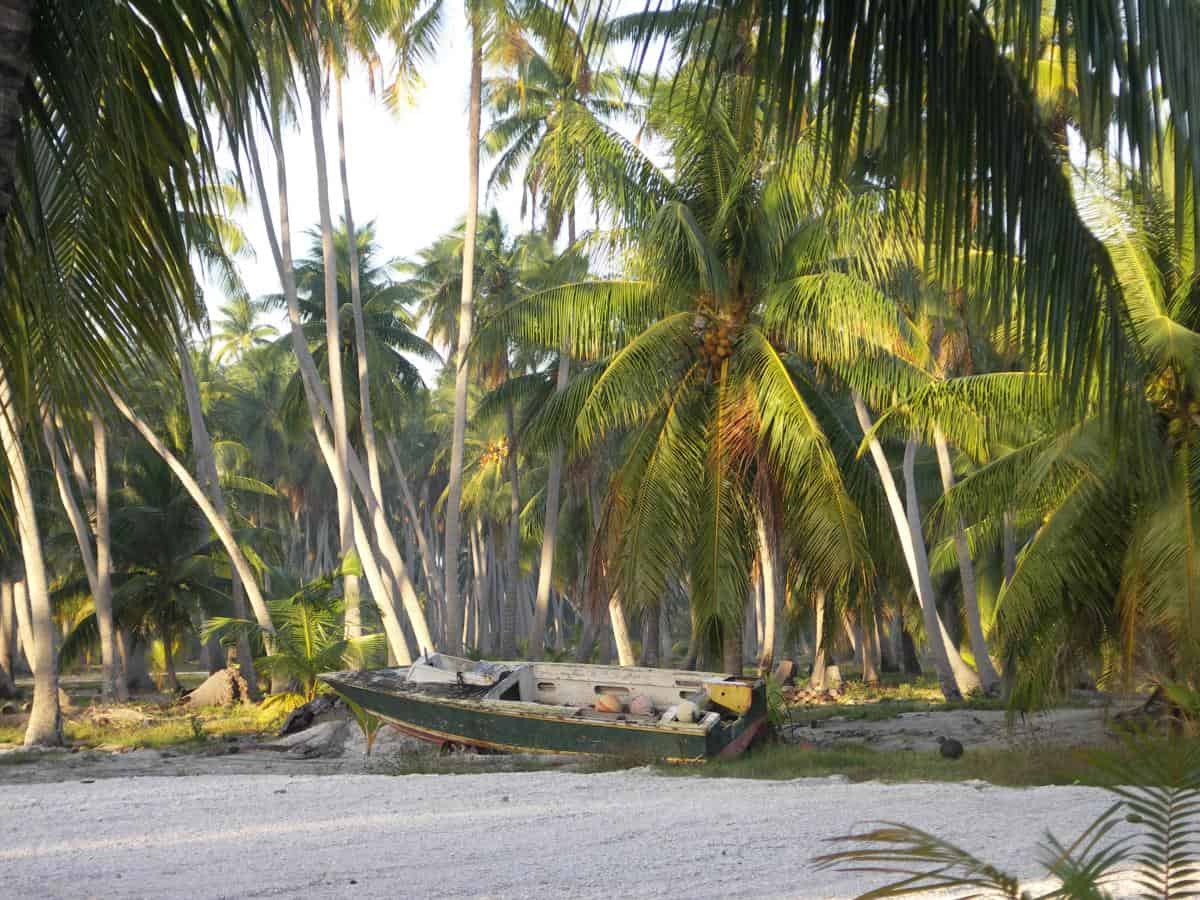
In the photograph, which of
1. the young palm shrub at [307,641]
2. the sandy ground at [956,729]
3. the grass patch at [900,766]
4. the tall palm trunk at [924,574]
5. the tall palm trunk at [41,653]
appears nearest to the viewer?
the grass patch at [900,766]

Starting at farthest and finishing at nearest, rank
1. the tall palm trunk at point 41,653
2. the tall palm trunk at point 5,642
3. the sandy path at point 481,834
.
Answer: the tall palm trunk at point 5,642
the tall palm trunk at point 41,653
the sandy path at point 481,834

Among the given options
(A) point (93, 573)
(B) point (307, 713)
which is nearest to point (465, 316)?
(B) point (307, 713)

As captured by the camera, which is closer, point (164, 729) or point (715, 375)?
point (715, 375)

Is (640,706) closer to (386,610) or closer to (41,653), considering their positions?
(386,610)

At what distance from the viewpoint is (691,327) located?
17031 mm

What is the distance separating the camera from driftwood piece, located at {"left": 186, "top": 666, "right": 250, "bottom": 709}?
24.9 m

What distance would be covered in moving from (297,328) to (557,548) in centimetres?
1703

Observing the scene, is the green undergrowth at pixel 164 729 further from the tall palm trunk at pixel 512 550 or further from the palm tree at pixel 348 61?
the tall palm trunk at pixel 512 550

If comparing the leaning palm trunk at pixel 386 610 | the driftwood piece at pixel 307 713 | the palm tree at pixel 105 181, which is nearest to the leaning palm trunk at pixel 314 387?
the leaning palm trunk at pixel 386 610

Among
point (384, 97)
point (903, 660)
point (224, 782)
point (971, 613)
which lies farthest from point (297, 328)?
point (903, 660)

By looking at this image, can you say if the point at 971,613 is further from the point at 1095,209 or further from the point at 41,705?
the point at 41,705

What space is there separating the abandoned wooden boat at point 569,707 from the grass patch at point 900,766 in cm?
40

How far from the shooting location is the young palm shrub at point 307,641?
19.7 m

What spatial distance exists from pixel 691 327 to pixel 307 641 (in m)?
8.79
